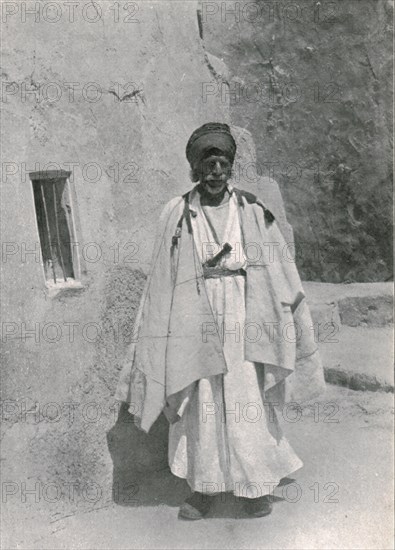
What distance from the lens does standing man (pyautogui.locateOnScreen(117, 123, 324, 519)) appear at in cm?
359

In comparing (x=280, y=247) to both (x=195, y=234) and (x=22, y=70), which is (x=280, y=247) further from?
(x=22, y=70)

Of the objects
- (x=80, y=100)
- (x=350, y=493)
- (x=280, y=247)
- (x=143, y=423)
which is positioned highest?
(x=80, y=100)

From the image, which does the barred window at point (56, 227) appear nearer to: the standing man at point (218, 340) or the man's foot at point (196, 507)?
the standing man at point (218, 340)

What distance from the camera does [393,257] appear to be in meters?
9.30

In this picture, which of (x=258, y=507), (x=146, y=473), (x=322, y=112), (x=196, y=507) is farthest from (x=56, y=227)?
(x=322, y=112)

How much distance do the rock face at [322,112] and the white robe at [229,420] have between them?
6.05 meters

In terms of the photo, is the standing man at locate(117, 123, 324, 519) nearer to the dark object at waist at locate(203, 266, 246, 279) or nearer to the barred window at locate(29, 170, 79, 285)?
the dark object at waist at locate(203, 266, 246, 279)

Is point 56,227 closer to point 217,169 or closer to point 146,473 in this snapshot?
point 217,169

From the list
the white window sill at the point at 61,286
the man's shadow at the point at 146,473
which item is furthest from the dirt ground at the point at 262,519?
the white window sill at the point at 61,286

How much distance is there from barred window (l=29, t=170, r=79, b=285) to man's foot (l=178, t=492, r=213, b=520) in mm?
1348

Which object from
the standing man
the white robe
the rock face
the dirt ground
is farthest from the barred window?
the rock face

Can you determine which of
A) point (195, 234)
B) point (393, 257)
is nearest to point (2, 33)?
point (195, 234)

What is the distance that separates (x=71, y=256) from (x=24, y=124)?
2.49 ft

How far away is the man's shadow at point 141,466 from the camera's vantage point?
13.2 feet
